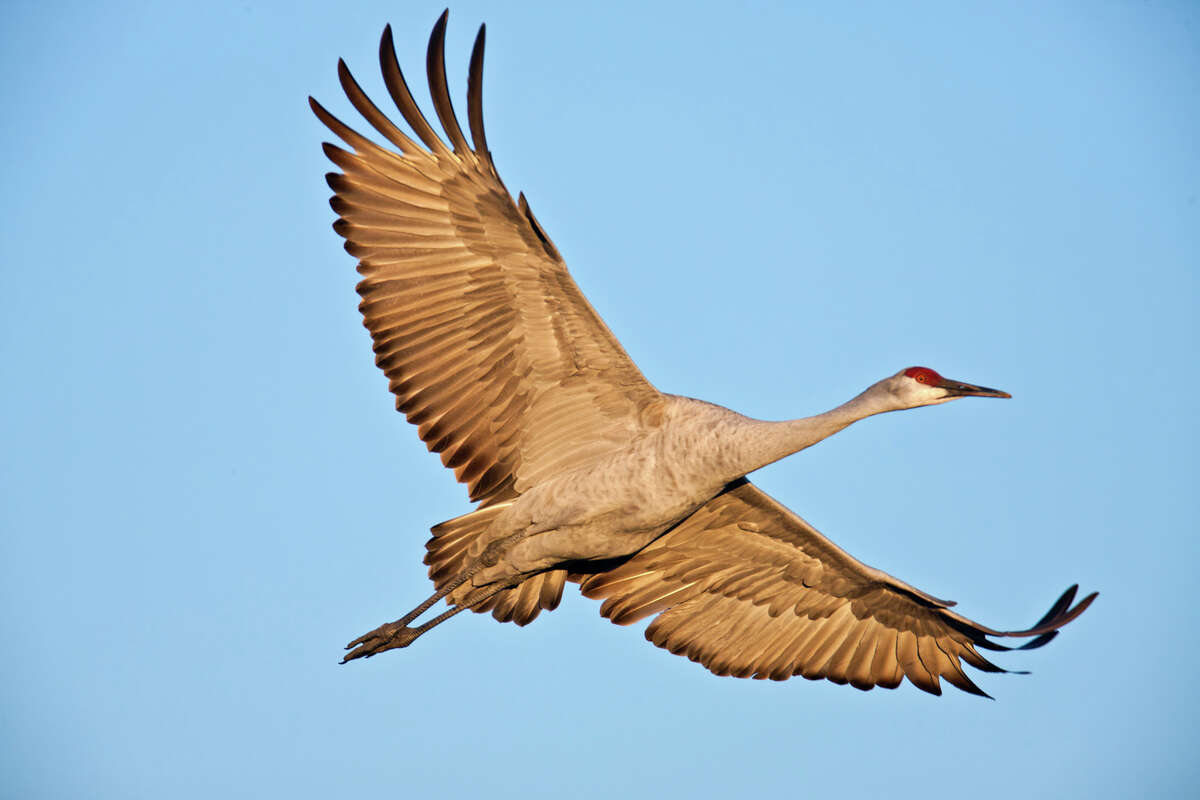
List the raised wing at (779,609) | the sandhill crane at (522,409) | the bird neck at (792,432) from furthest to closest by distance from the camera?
1. the raised wing at (779,609)
2. the sandhill crane at (522,409)
3. the bird neck at (792,432)

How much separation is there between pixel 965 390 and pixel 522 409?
334 centimetres

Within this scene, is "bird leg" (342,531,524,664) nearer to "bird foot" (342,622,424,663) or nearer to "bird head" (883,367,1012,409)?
"bird foot" (342,622,424,663)

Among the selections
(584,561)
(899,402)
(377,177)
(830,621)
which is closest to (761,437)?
(899,402)

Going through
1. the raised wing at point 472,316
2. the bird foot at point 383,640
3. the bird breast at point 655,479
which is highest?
the raised wing at point 472,316

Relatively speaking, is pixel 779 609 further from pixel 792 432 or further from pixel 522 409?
pixel 522 409

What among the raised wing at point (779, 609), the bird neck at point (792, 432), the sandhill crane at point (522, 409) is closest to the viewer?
the bird neck at point (792, 432)

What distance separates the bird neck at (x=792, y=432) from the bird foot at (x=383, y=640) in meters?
3.08

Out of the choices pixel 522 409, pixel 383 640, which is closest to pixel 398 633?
pixel 383 640

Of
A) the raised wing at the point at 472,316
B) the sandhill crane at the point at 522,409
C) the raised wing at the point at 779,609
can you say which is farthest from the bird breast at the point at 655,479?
the raised wing at the point at 779,609

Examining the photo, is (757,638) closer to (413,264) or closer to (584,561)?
(584,561)

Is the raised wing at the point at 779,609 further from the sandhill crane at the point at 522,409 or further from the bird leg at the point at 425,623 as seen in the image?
the bird leg at the point at 425,623

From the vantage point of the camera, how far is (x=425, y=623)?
34.9 feet

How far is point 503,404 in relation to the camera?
10.3 metres

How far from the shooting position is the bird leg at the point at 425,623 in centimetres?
1028
